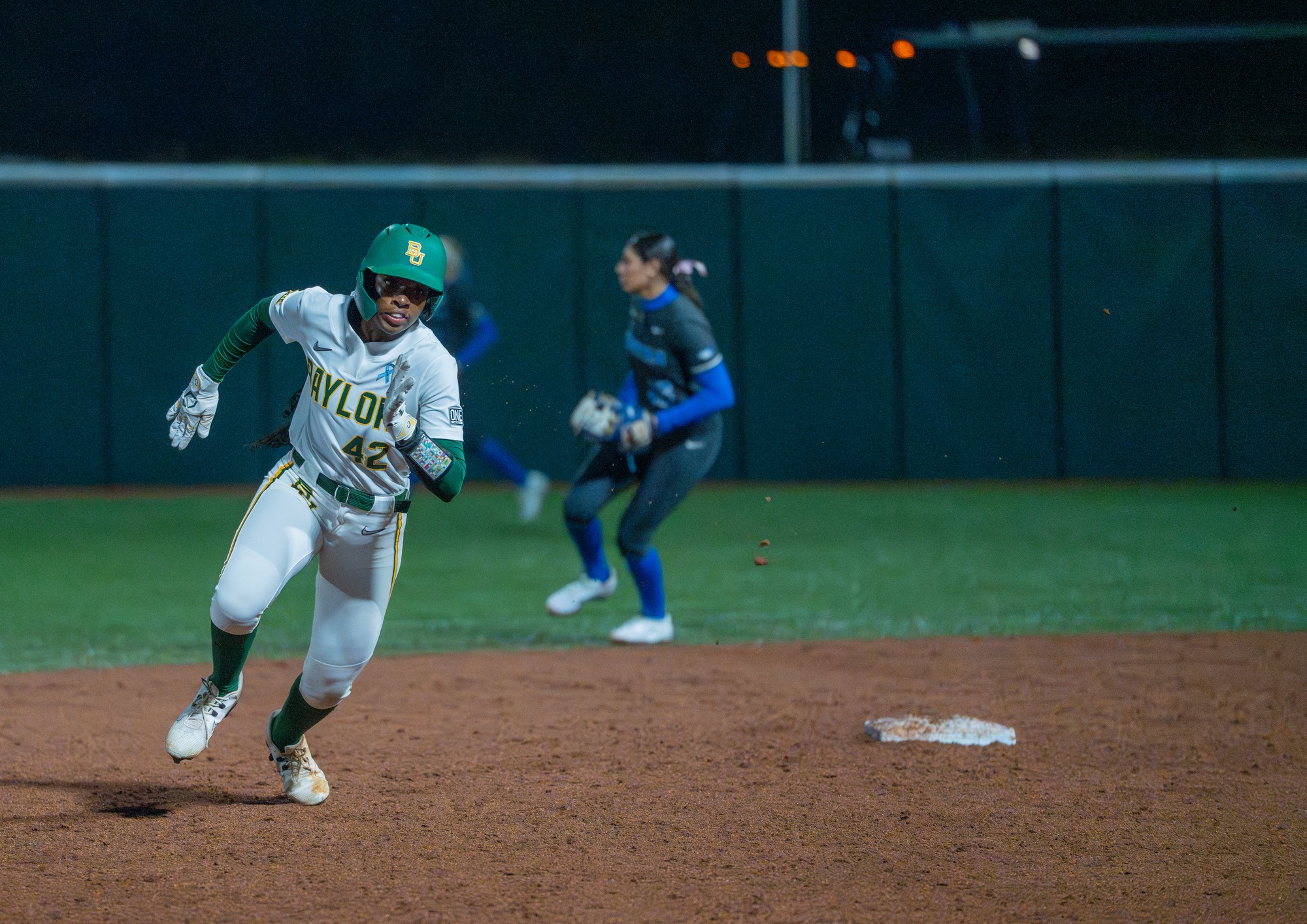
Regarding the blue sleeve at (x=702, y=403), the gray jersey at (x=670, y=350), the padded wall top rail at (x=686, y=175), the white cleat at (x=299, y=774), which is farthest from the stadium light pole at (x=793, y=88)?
the white cleat at (x=299, y=774)

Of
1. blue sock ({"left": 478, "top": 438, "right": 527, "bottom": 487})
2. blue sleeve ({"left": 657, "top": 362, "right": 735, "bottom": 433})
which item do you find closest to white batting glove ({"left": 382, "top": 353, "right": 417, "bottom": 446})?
blue sleeve ({"left": 657, "top": 362, "right": 735, "bottom": 433})

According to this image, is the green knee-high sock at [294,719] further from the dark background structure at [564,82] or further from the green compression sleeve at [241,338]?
the dark background structure at [564,82]

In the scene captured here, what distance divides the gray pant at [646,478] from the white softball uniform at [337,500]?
2788 millimetres

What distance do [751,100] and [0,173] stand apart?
779cm

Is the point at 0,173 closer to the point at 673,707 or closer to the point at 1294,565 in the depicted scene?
the point at 673,707

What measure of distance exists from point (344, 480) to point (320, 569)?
0.32 metres

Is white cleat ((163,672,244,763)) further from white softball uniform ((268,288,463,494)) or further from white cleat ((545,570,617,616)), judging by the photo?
white cleat ((545,570,617,616))

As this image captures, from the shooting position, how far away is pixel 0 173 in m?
13.3

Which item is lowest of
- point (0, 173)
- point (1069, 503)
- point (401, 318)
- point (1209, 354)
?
point (1069, 503)

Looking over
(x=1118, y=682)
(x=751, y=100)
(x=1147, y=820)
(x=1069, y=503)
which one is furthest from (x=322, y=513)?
(x=751, y=100)

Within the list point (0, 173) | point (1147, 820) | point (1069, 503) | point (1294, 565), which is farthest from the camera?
point (0, 173)

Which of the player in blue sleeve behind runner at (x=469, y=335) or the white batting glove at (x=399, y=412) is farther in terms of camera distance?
the player in blue sleeve behind runner at (x=469, y=335)

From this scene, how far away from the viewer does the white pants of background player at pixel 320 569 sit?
4102 millimetres

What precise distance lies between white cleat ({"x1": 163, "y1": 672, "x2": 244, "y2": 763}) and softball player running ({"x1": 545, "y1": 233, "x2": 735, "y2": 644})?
112 inches
